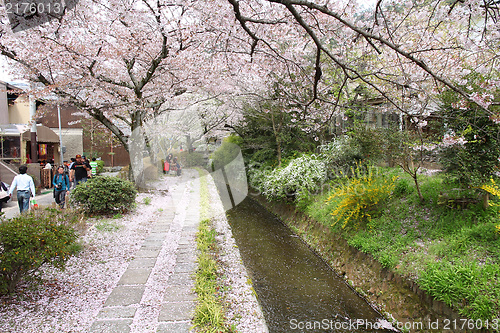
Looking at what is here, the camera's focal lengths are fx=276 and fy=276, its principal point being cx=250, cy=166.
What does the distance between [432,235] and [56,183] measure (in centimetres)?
862

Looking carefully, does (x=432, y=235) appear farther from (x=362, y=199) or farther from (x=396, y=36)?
(x=396, y=36)

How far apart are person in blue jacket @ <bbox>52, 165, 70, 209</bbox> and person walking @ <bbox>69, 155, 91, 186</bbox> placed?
87cm

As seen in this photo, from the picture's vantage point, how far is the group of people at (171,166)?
19.3 metres

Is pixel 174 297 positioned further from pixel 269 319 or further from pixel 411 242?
pixel 411 242

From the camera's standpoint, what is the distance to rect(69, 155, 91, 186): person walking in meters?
8.54

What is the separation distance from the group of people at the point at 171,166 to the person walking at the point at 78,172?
10.4 meters

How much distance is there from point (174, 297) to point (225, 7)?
5521 mm

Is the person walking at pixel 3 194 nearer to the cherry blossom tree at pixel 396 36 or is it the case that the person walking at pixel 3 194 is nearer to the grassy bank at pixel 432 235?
the cherry blossom tree at pixel 396 36

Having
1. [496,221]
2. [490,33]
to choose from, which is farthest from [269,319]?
[490,33]

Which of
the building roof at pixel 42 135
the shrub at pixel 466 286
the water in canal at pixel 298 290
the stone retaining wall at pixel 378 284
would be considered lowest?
the water in canal at pixel 298 290

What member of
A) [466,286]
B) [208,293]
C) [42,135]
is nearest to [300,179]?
[208,293]

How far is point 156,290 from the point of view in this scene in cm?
364

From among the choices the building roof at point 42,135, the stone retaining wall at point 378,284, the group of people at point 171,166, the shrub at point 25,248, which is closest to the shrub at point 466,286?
the stone retaining wall at point 378,284

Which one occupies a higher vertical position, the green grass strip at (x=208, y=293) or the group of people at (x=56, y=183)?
the group of people at (x=56, y=183)
